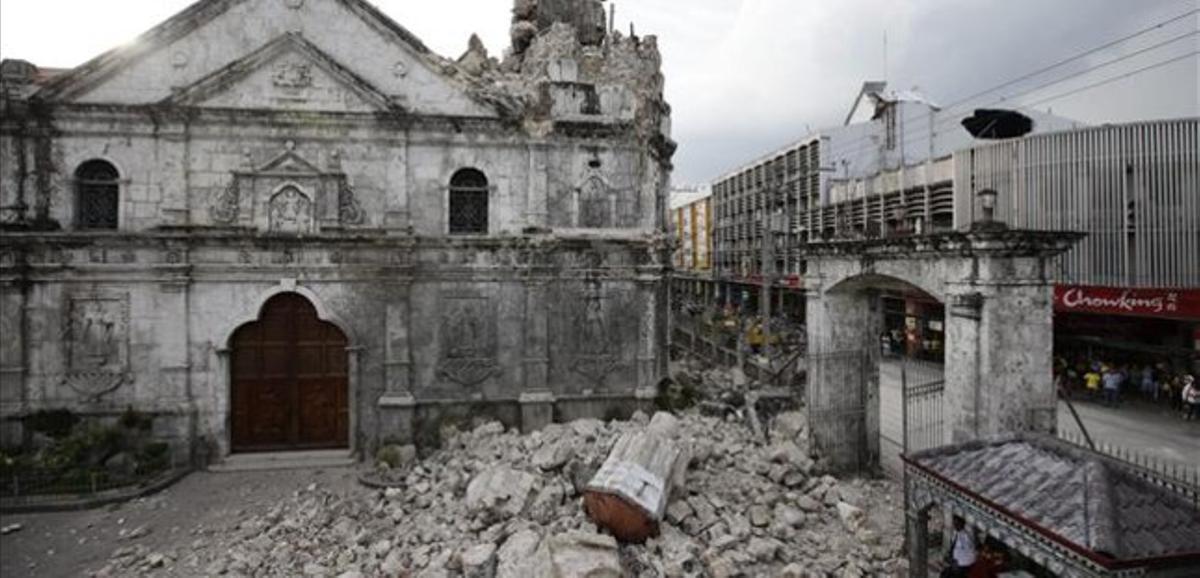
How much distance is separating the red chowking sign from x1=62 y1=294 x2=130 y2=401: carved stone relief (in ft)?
84.3

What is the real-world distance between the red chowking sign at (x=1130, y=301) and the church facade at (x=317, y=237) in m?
13.2

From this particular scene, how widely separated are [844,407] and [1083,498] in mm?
6823

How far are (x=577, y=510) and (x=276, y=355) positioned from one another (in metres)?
9.27

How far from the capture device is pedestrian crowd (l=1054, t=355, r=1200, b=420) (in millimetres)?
16953

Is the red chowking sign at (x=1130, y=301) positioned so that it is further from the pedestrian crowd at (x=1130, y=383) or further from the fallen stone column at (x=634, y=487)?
Answer: the fallen stone column at (x=634, y=487)

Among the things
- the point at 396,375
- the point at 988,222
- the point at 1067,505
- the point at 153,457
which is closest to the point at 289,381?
the point at 396,375

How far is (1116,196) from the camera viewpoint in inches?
715

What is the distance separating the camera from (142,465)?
13.9 m

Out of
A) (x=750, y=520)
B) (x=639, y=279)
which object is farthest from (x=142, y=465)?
(x=750, y=520)

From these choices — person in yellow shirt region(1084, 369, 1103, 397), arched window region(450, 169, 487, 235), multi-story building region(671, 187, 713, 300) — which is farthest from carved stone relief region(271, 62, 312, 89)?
multi-story building region(671, 187, 713, 300)

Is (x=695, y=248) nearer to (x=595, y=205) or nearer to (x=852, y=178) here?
(x=852, y=178)

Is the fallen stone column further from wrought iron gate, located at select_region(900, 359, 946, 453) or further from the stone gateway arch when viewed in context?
the stone gateway arch

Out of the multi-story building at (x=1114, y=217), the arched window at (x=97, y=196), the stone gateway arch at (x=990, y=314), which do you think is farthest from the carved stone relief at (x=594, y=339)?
the arched window at (x=97, y=196)

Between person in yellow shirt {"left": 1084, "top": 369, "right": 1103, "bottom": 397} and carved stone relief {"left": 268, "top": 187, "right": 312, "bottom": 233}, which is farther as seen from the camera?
person in yellow shirt {"left": 1084, "top": 369, "right": 1103, "bottom": 397}
